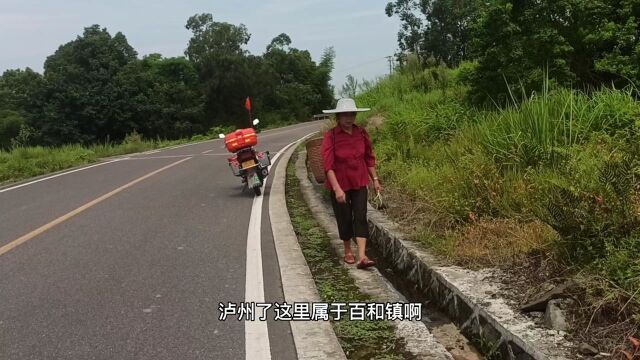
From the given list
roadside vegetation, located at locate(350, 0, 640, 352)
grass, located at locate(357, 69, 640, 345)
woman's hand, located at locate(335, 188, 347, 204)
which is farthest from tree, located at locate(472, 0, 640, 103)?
woman's hand, located at locate(335, 188, 347, 204)

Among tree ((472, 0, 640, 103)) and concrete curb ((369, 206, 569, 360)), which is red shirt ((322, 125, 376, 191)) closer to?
concrete curb ((369, 206, 569, 360))

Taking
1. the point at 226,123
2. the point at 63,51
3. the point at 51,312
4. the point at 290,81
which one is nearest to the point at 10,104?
the point at 63,51

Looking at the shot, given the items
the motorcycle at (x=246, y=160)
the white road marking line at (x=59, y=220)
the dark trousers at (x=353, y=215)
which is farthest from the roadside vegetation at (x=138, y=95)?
the dark trousers at (x=353, y=215)

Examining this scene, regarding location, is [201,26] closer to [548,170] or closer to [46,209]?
[46,209]

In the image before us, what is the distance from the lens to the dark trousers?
5730mm

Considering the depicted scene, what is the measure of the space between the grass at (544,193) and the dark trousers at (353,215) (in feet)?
1.75

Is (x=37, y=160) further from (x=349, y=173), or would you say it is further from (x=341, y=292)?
(x=341, y=292)

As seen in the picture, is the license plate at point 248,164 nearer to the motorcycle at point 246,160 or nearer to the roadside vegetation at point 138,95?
the motorcycle at point 246,160

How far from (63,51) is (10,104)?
1344 cm

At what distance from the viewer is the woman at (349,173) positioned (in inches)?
220

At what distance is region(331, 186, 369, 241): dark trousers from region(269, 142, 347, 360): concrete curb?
0.57 meters

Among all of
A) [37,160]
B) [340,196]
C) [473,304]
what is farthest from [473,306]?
[37,160]

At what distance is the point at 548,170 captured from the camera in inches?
215

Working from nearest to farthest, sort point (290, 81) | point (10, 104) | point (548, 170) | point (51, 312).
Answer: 1. point (51, 312)
2. point (548, 170)
3. point (10, 104)
4. point (290, 81)
